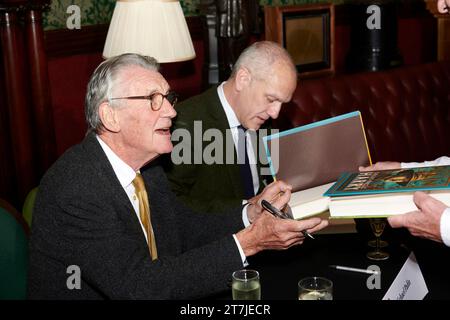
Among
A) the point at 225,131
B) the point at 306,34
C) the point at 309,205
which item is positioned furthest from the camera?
the point at 306,34

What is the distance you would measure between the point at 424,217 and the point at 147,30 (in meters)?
1.50

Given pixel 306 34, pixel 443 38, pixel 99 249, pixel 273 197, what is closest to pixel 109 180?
pixel 99 249

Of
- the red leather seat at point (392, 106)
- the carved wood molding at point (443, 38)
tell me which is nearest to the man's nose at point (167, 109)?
the red leather seat at point (392, 106)

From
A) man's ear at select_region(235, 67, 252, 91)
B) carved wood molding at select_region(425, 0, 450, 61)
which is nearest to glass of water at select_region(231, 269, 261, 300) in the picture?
man's ear at select_region(235, 67, 252, 91)

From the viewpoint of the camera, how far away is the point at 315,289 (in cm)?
161

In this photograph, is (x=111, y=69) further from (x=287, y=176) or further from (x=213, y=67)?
(x=213, y=67)

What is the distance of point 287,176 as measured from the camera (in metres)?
2.16

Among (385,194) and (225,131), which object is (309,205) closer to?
(385,194)

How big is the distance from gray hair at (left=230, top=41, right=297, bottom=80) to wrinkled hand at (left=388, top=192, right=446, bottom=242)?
1.08 metres

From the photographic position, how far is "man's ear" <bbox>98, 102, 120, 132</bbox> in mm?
1874

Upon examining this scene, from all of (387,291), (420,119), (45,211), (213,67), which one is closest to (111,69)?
(45,211)

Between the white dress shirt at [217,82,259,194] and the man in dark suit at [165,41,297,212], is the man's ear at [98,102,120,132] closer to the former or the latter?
the man in dark suit at [165,41,297,212]

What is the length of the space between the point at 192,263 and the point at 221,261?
82 millimetres

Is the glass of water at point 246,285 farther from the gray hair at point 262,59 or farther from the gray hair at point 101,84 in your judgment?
the gray hair at point 262,59
